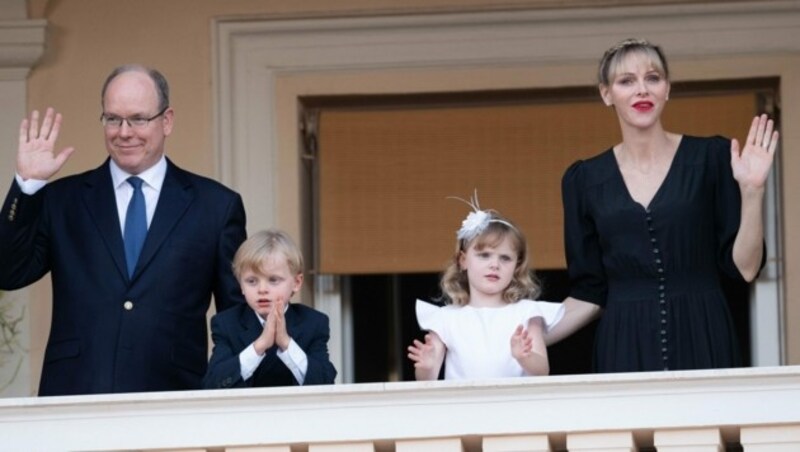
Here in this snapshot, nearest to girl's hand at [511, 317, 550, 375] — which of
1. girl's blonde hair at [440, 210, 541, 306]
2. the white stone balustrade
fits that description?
girl's blonde hair at [440, 210, 541, 306]

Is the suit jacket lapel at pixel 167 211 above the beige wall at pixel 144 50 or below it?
below

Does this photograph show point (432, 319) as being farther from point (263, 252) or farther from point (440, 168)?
point (440, 168)

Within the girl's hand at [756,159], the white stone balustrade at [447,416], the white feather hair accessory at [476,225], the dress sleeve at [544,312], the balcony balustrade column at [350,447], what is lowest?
the balcony balustrade column at [350,447]

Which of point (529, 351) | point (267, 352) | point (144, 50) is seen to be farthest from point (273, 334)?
point (144, 50)

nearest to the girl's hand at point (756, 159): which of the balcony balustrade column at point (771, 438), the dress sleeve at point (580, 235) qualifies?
the dress sleeve at point (580, 235)

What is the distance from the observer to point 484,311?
7.11 metres

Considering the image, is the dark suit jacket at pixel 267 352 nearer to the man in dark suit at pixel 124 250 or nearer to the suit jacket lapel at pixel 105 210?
the man in dark suit at pixel 124 250

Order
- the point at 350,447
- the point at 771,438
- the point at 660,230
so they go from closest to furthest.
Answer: the point at 771,438 → the point at 350,447 → the point at 660,230

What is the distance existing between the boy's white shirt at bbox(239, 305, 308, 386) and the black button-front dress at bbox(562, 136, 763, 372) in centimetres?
86

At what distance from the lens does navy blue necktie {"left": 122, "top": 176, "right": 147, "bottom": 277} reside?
7.07 metres

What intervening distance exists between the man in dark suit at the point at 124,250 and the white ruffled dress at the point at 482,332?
0.58 metres

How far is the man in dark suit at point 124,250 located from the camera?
274 inches

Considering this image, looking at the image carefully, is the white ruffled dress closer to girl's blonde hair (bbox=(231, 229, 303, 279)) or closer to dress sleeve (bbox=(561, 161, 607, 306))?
dress sleeve (bbox=(561, 161, 607, 306))

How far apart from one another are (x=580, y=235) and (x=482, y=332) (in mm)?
380
